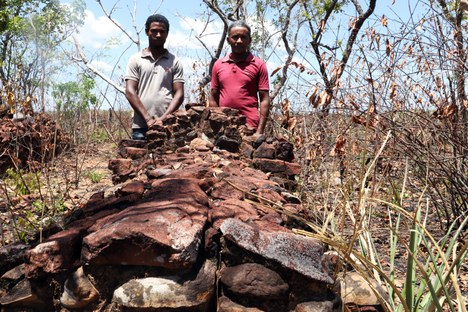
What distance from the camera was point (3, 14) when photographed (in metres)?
13.5

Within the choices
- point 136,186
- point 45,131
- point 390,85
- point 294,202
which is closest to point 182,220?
point 136,186

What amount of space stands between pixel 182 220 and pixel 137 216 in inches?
8.6

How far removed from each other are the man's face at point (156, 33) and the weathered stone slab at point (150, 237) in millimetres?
2231

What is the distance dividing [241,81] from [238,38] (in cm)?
36

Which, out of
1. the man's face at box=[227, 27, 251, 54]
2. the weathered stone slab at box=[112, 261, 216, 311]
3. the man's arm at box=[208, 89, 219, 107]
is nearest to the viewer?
the weathered stone slab at box=[112, 261, 216, 311]

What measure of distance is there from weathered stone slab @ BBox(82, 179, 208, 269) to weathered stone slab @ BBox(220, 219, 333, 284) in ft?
Answer: 0.54

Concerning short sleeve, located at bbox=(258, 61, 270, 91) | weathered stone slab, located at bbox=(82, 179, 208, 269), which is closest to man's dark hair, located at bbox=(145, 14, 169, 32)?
short sleeve, located at bbox=(258, 61, 270, 91)

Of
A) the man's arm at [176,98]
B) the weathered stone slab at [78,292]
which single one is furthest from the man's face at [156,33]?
the weathered stone slab at [78,292]

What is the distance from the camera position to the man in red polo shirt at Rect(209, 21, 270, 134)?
4.11m

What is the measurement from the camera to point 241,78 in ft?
13.5

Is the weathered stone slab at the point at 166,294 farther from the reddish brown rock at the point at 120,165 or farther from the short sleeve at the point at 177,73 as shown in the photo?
the short sleeve at the point at 177,73

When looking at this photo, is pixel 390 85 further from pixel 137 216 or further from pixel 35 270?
pixel 35 270

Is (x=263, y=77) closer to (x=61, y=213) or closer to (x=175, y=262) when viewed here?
(x=61, y=213)

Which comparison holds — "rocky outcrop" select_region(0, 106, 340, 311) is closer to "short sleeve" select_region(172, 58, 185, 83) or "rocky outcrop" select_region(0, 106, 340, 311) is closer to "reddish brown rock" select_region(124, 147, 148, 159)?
"reddish brown rock" select_region(124, 147, 148, 159)
